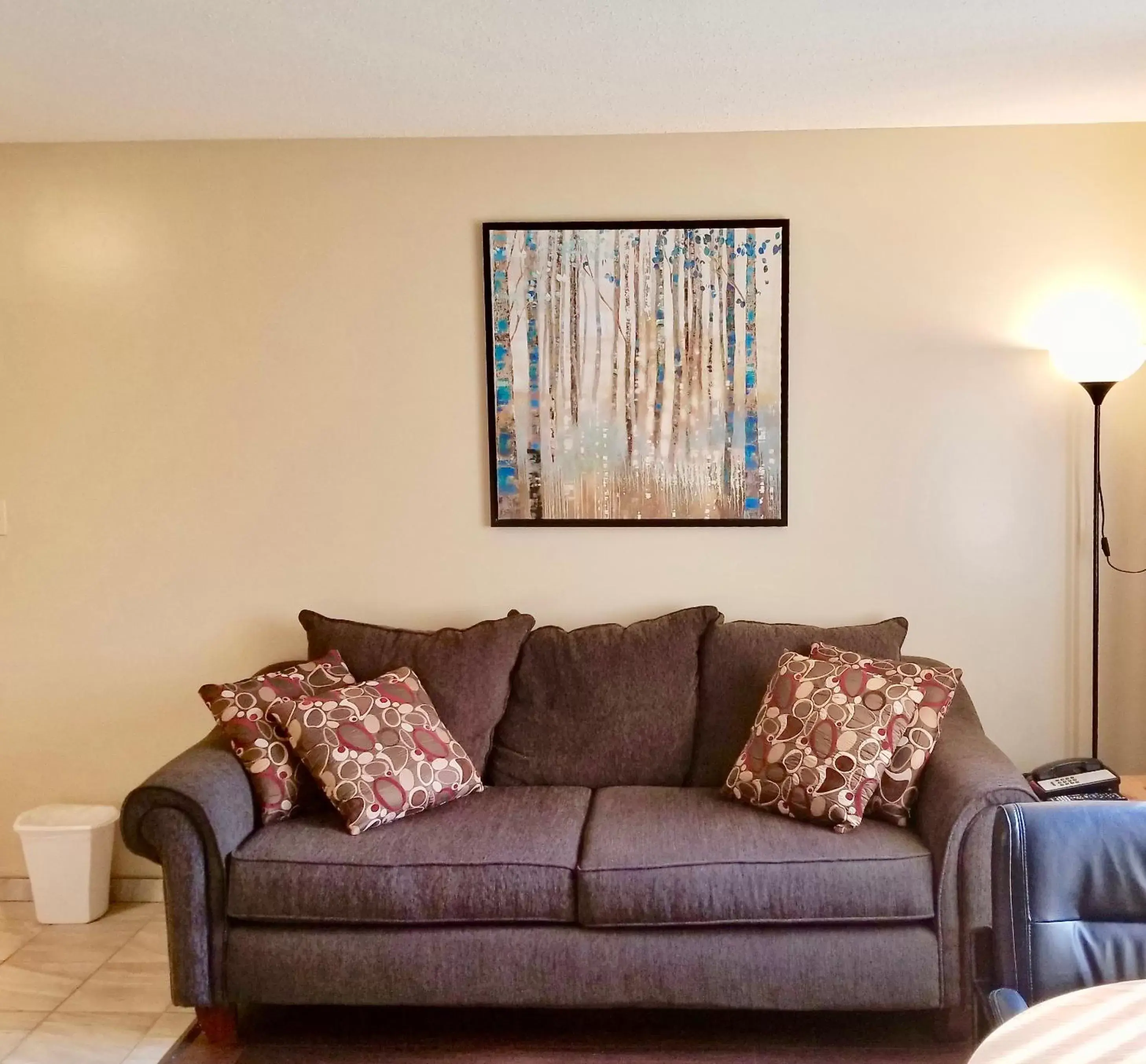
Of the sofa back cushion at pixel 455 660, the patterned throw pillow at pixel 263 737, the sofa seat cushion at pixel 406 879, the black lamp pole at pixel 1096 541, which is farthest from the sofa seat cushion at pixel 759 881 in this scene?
the black lamp pole at pixel 1096 541

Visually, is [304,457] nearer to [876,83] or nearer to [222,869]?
[222,869]

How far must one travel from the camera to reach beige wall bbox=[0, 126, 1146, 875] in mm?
3457

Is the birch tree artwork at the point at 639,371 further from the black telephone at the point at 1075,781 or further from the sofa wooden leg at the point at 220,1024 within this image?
the sofa wooden leg at the point at 220,1024

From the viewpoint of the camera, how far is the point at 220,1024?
2.76 m

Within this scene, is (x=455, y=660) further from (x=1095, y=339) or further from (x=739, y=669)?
(x=1095, y=339)

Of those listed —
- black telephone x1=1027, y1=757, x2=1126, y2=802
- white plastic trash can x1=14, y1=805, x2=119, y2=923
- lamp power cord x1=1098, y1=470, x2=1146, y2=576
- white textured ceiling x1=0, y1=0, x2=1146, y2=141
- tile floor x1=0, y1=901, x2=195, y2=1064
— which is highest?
white textured ceiling x1=0, y1=0, x2=1146, y2=141

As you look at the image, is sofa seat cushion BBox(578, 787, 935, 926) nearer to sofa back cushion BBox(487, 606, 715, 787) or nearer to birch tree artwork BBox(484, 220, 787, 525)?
sofa back cushion BBox(487, 606, 715, 787)

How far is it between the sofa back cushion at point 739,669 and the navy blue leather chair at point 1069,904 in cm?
140

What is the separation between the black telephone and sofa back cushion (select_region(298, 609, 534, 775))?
58.9 inches

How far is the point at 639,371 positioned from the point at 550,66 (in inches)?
39.0

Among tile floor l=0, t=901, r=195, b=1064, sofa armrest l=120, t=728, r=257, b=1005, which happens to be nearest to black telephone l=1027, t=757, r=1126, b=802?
sofa armrest l=120, t=728, r=257, b=1005

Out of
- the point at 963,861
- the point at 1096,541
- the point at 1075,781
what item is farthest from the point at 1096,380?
the point at 963,861

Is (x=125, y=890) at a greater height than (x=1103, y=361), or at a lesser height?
lesser

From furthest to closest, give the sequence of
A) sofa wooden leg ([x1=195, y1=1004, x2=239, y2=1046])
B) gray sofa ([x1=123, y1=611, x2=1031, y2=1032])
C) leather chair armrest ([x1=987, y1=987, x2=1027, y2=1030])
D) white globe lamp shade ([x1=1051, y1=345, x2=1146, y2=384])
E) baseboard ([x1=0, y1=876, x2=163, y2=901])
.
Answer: baseboard ([x1=0, y1=876, x2=163, y2=901])
white globe lamp shade ([x1=1051, y1=345, x2=1146, y2=384])
sofa wooden leg ([x1=195, y1=1004, x2=239, y2=1046])
gray sofa ([x1=123, y1=611, x2=1031, y2=1032])
leather chair armrest ([x1=987, y1=987, x2=1027, y2=1030])
